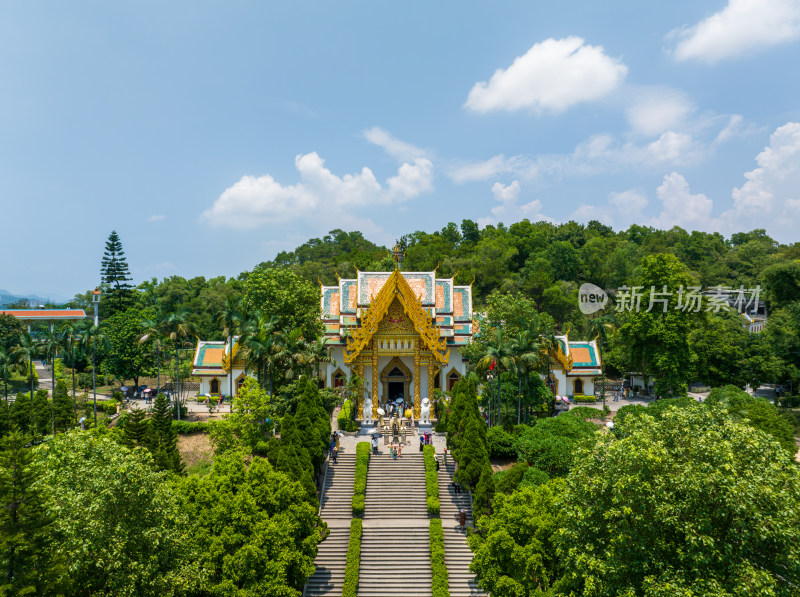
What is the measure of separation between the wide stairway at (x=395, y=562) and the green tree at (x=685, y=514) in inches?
369

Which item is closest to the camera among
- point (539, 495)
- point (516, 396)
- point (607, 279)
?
point (539, 495)

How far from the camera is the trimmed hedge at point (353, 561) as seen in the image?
20852 mm

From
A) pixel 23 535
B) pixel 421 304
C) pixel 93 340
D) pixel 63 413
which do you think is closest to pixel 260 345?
pixel 421 304

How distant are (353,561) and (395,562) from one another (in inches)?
71.6

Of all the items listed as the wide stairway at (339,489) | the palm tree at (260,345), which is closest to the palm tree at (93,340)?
the palm tree at (260,345)

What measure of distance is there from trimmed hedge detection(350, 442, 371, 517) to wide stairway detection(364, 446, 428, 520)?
12.6 inches

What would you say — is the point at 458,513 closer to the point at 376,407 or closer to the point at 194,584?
the point at 376,407

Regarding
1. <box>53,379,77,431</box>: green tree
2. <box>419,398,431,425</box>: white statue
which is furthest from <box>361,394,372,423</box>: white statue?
<box>53,379,77,431</box>: green tree

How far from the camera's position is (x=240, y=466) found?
1917 cm

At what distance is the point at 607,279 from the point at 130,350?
58948 mm

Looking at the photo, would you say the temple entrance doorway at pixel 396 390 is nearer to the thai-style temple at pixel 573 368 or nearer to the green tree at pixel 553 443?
the thai-style temple at pixel 573 368

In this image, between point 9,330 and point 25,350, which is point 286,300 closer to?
point 25,350

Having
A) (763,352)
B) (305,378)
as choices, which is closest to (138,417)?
(305,378)

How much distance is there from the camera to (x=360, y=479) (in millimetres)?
26953
